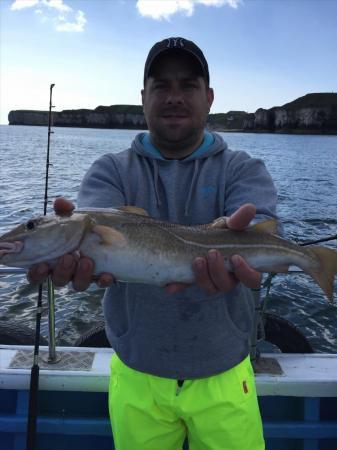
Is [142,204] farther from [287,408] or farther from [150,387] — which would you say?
[287,408]

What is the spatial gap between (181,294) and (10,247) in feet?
4.09

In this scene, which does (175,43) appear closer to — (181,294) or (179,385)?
(181,294)

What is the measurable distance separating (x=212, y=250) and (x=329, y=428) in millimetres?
2243

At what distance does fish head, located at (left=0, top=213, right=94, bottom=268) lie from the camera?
9.83ft

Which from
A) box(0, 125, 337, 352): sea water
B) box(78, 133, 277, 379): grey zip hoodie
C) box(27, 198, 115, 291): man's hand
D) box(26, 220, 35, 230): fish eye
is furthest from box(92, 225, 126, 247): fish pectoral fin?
box(0, 125, 337, 352): sea water

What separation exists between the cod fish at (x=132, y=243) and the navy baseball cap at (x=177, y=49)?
1.28m

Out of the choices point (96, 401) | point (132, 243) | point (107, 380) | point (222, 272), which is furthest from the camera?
point (96, 401)

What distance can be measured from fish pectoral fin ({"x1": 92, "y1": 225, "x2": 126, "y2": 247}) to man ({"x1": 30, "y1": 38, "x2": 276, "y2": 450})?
19cm

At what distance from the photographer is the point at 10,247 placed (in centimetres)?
299

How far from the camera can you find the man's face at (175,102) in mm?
3393

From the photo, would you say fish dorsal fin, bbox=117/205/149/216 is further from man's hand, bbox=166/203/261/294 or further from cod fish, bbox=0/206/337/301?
man's hand, bbox=166/203/261/294

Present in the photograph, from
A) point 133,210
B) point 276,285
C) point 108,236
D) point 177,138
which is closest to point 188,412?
point 108,236

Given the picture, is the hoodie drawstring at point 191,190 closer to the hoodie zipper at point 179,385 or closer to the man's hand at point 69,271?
the man's hand at point 69,271

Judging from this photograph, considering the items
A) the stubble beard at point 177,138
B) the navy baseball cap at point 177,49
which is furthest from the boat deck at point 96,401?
the navy baseball cap at point 177,49
